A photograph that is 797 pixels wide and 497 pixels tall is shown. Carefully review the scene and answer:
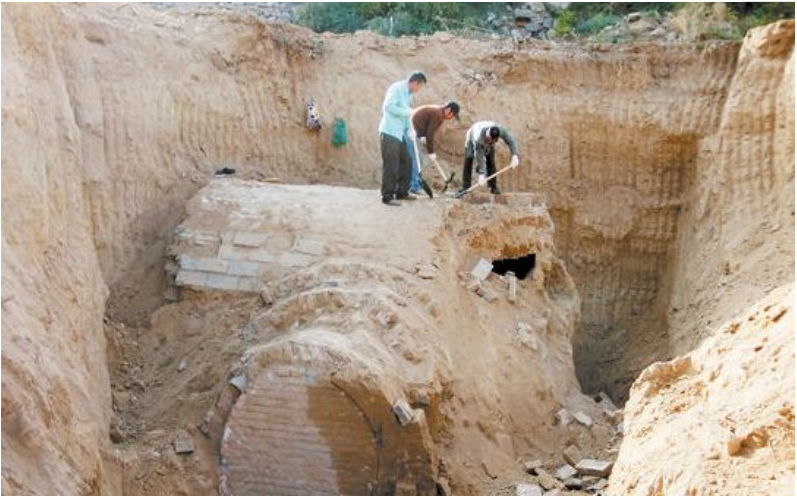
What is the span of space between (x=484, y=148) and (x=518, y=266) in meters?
1.44

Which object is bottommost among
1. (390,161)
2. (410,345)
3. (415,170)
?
(410,345)

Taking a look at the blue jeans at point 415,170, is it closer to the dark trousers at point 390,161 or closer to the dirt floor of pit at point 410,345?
the dark trousers at point 390,161

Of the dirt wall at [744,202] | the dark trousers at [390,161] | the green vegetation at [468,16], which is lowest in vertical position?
the dirt wall at [744,202]

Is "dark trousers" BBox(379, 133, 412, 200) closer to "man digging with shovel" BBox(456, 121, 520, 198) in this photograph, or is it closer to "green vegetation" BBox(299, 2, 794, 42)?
"man digging with shovel" BBox(456, 121, 520, 198)

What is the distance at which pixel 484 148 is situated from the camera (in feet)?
37.6

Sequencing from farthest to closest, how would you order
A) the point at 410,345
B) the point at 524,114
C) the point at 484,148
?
the point at 524,114 < the point at 484,148 < the point at 410,345

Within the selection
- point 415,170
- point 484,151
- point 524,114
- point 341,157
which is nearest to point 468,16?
point 524,114

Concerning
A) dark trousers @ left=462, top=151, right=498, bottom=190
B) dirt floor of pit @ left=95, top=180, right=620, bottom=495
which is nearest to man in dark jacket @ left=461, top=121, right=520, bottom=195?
dark trousers @ left=462, top=151, right=498, bottom=190

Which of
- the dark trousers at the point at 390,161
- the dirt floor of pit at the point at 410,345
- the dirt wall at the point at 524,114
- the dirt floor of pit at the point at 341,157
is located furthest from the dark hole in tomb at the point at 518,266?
the dirt wall at the point at 524,114

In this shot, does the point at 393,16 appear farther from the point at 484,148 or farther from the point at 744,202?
the point at 744,202

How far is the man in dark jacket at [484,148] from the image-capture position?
36.6 feet

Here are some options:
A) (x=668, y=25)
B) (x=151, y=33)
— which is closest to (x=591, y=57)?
(x=668, y=25)

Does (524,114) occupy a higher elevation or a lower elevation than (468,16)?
lower

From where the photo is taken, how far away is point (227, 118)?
12602 millimetres
